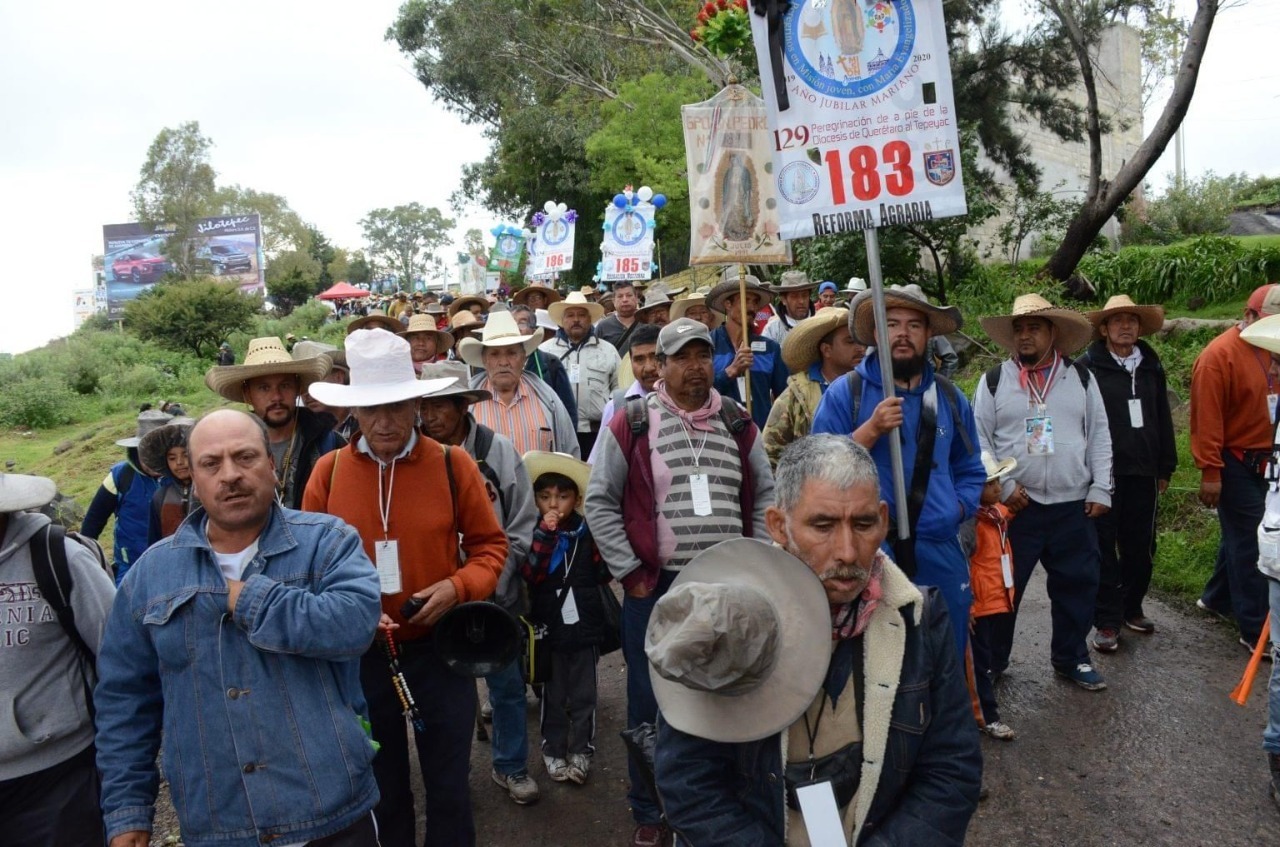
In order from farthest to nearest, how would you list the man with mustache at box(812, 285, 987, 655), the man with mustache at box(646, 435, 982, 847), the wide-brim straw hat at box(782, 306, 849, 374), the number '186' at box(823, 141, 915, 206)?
the wide-brim straw hat at box(782, 306, 849, 374) < the man with mustache at box(812, 285, 987, 655) < the number '186' at box(823, 141, 915, 206) < the man with mustache at box(646, 435, 982, 847)

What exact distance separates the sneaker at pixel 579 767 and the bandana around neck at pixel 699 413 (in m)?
1.89

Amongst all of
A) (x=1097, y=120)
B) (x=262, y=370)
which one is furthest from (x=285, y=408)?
(x=1097, y=120)

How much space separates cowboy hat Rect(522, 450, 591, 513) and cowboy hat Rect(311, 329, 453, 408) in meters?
1.33

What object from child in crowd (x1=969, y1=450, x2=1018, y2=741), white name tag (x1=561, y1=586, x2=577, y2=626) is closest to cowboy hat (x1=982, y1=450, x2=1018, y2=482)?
child in crowd (x1=969, y1=450, x2=1018, y2=741)

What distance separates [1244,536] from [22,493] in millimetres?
5938

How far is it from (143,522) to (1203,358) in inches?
249

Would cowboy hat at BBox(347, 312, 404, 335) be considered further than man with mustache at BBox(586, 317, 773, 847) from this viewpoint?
Yes

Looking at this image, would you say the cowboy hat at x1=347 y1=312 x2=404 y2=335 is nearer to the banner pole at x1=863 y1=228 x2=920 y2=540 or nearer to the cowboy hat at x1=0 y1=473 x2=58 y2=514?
the cowboy hat at x1=0 y1=473 x2=58 y2=514

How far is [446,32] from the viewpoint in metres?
38.8

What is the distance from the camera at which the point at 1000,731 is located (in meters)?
4.67

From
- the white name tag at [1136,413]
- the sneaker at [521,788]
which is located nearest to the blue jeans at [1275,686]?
the white name tag at [1136,413]

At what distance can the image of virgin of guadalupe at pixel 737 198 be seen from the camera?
5578 millimetres

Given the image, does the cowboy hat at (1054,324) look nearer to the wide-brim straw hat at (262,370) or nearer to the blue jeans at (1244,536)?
the blue jeans at (1244,536)

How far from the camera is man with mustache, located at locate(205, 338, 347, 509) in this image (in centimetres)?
444
